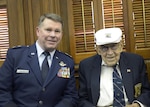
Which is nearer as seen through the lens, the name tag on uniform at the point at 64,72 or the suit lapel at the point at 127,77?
the suit lapel at the point at 127,77

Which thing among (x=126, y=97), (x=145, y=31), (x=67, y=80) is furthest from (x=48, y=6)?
(x=126, y=97)

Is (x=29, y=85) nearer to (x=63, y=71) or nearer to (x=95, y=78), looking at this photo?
(x=63, y=71)

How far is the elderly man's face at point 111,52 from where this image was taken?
1987mm

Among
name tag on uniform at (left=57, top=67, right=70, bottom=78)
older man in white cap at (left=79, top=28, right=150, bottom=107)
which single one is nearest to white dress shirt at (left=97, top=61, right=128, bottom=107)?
older man in white cap at (left=79, top=28, right=150, bottom=107)

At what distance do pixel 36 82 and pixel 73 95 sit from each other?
1.09ft

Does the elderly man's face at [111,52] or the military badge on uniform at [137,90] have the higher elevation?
the elderly man's face at [111,52]

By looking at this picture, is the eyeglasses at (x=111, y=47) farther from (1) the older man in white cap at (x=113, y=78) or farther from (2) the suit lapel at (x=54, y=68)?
(2) the suit lapel at (x=54, y=68)

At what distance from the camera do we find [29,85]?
200 cm

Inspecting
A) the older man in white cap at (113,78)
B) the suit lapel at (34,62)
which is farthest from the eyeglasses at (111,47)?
the suit lapel at (34,62)

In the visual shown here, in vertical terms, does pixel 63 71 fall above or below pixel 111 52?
below

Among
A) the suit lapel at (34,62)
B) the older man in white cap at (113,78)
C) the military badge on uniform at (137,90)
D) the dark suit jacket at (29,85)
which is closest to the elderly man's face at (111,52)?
the older man in white cap at (113,78)

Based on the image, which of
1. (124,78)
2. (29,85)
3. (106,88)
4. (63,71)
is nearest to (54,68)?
(63,71)

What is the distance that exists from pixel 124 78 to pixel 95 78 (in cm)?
23

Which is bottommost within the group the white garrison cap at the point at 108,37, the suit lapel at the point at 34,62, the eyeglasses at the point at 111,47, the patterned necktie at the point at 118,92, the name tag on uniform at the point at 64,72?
the patterned necktie at the point at 118,92
